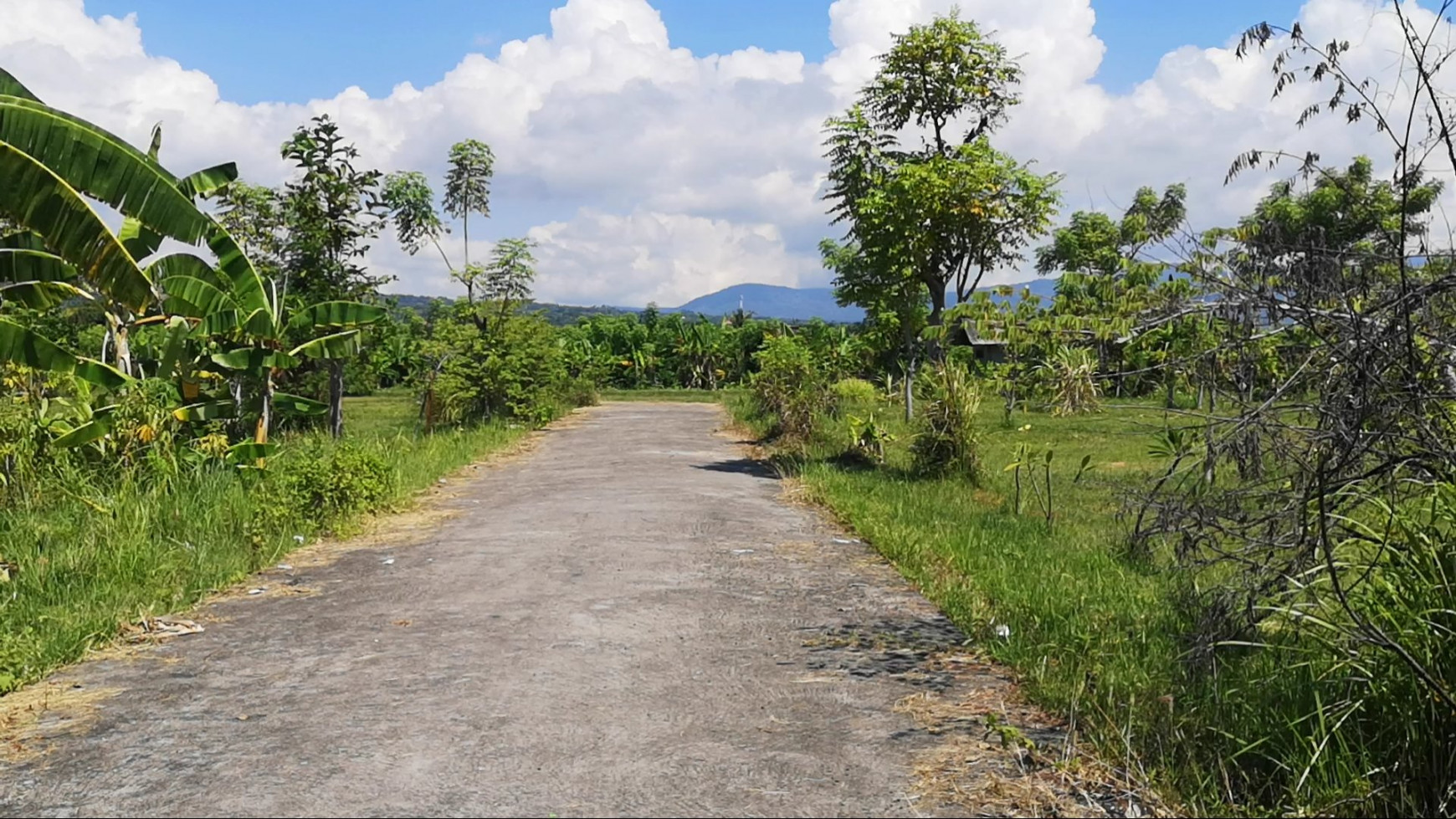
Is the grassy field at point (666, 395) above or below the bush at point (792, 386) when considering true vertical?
below

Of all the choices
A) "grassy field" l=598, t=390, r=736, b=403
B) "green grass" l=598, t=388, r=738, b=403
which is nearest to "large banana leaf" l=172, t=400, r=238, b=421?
"green grass" l=598, t=388, r=738, b=403

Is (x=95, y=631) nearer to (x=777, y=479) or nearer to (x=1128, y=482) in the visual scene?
(x=777, y=479)

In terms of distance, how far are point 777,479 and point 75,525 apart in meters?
7.55

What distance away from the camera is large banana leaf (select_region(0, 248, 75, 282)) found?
9.62m

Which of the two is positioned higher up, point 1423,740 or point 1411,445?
point 1411,445

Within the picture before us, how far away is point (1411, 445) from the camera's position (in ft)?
15.3

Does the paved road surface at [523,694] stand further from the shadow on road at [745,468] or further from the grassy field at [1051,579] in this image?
the shadow on road at [745,468]

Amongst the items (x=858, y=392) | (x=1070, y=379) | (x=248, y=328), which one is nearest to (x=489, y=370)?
(x=248, y=328)

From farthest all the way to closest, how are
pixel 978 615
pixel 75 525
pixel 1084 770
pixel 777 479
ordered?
pixel 777 479 → pixel 75 525 → pixel 978 615 → pixel 1084 770

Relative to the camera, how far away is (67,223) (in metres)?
7.16

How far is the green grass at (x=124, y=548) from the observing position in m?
6.37

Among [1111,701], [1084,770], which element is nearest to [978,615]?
[1111,701]

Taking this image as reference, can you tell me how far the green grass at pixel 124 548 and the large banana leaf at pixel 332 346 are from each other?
1128mm

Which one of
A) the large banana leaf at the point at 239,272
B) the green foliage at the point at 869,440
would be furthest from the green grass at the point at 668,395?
the large banana leaf at the point at 239,272
